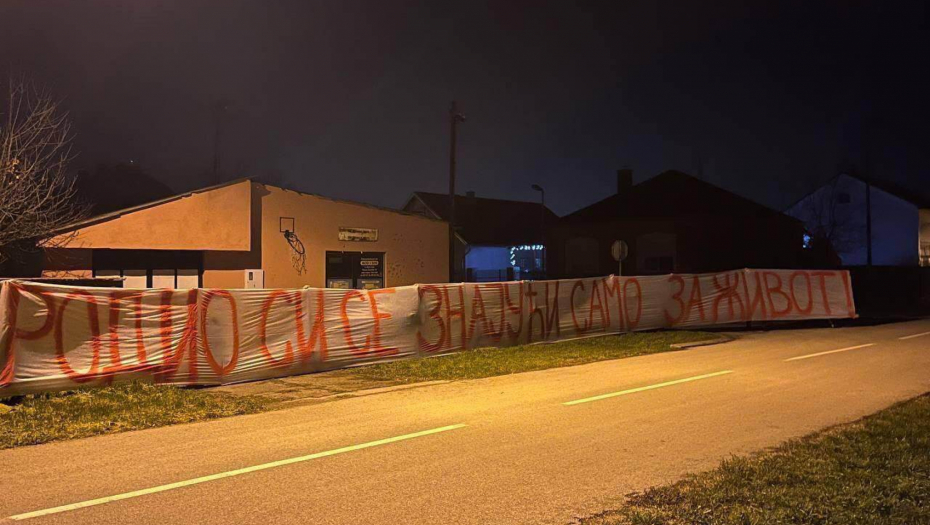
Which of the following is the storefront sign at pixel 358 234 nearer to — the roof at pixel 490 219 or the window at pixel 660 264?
the window at pixel 660 264

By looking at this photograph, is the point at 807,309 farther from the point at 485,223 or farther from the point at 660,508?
the point at 485,223

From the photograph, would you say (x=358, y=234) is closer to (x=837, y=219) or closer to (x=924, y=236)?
(x=837, y=219)

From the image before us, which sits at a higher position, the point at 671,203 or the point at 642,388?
the point at 671,203

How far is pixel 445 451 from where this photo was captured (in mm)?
6738

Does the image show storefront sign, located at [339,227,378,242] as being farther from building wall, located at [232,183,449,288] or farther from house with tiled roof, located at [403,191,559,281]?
house with tiled roof, located at [403,191,559,281]

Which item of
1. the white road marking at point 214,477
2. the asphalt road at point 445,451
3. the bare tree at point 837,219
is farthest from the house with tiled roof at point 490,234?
the white road marking at point 214,477

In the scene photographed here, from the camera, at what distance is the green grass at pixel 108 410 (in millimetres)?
7734

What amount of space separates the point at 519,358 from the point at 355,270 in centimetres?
1248

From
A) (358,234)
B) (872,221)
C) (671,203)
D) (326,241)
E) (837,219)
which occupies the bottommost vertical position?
(326,241)

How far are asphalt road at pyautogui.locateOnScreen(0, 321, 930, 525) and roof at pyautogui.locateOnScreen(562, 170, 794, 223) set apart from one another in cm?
2873

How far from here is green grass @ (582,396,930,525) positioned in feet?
15.5

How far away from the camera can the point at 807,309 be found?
2206 centimetres

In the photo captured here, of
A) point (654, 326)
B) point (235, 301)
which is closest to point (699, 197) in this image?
point (654, 326)

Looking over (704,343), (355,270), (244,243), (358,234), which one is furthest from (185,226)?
(704,343)
